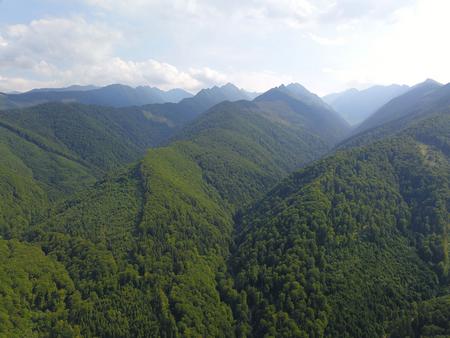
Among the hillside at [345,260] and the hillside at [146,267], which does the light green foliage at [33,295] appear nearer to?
the hillside at [146,267]

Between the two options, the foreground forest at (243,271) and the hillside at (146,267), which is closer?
the foreground forest at (243,271)

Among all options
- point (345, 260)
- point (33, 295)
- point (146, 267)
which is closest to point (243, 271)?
point (146, 267)

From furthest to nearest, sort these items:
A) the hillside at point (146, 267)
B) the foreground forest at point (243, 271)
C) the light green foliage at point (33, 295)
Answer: the hillside at point (146, 267), the foreground forest at point (243, 271), the light green foliage at point (33, 295)

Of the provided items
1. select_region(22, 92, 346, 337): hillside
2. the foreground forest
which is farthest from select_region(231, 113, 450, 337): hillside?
select_region(22, 92, 346, 337): hillside

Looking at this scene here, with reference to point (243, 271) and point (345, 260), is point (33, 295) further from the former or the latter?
point (345, 260)

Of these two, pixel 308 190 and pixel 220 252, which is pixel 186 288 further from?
pixel 308 190

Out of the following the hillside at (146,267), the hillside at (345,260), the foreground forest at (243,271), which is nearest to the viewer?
the foreground forest at (243,271)

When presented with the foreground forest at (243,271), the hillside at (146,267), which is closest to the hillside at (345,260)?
the foreground forest at (243,271)

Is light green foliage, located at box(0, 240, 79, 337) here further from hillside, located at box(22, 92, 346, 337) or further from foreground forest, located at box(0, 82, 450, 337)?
hillside, located at box(22, 92, 346, 337)
